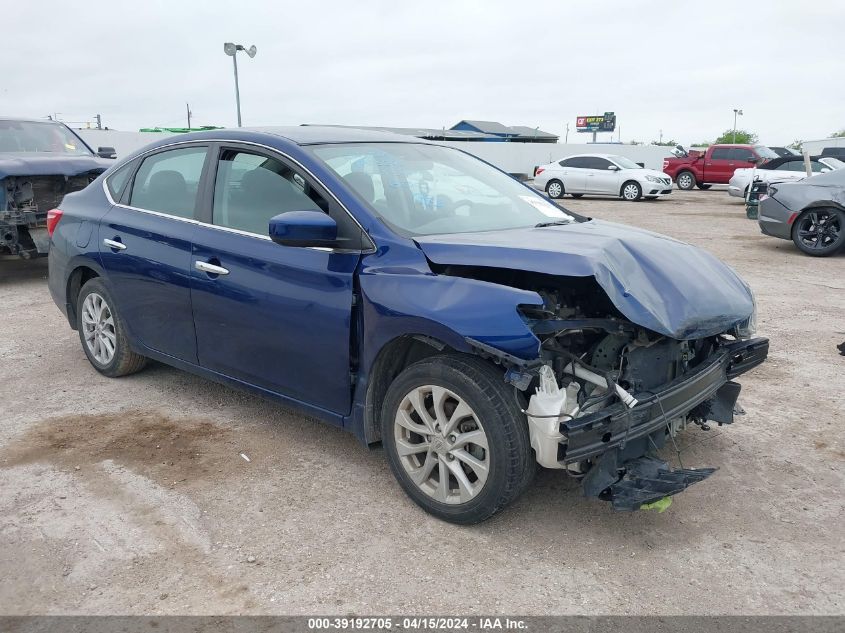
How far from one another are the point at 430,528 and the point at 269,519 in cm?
72

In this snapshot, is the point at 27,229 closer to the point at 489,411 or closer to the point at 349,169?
the point at 349,169

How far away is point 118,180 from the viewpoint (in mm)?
4906

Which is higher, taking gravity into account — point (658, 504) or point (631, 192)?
point (631, 192)

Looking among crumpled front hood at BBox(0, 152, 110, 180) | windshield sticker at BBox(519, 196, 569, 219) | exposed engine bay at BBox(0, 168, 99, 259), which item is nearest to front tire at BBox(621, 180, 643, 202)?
crumpled front hood at BBox(0, 152, 110, 180)

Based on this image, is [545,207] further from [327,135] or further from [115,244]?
[115,244]

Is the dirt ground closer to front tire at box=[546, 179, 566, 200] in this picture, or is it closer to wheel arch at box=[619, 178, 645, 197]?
wheel arch at box=[619, 178, 645, 197]

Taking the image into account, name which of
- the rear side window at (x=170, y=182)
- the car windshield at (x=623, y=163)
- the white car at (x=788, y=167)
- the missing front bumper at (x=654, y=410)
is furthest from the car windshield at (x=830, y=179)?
the car windshield at (x=623, y=163)

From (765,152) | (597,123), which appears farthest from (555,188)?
(597,123)

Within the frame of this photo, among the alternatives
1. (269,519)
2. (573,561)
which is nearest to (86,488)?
(269,519)

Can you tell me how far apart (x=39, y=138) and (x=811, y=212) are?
10.9 m

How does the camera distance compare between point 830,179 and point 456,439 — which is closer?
point 456,439

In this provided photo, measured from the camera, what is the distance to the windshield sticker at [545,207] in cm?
419

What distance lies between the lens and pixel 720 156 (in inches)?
1037

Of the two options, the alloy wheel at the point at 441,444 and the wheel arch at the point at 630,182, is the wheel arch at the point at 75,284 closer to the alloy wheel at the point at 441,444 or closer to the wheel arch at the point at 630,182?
the alloy wheel at the point at 441,444
